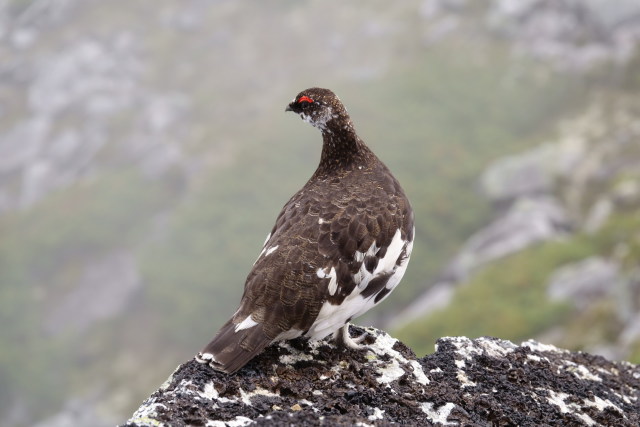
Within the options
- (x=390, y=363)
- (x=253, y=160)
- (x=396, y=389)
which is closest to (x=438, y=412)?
(x=396, y=389)

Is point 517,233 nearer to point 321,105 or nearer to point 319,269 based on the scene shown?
point 321,105

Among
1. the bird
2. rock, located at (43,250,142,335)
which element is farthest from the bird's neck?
rock, located at (43,250,142,335)

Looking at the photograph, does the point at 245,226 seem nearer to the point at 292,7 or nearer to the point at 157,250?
the point at 157,250

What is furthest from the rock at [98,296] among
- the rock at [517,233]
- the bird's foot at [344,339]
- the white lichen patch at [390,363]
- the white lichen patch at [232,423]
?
the white lichen patch at [232,423]

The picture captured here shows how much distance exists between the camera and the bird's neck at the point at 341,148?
10.6m

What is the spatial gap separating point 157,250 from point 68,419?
23744mm

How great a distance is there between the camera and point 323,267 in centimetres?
855

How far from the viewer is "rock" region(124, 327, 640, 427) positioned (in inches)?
285

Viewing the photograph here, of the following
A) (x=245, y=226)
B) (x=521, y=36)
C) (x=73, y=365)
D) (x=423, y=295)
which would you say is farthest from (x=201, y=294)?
(x=521, y=36)

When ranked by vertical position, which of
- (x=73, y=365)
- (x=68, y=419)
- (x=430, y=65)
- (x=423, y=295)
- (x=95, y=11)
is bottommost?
(x=68, y=419)

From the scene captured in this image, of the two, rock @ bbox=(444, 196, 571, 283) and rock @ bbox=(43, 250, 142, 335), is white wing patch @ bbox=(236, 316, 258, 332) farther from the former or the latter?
rock @ bbox=(43, 250, 142, 335)

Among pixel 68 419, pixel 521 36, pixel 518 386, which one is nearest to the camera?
pixel 518 386

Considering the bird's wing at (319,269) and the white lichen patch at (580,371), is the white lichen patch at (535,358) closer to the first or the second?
the white lichen patch at (580,371)

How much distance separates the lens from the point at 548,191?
74.2 meters
